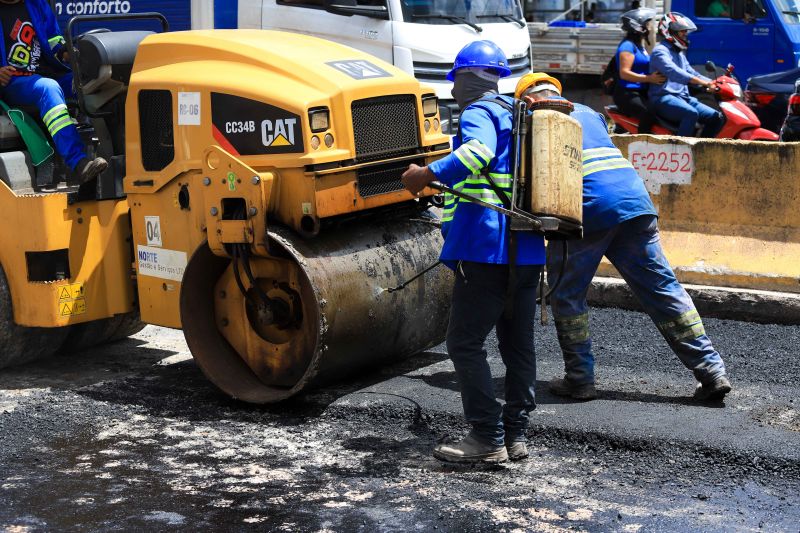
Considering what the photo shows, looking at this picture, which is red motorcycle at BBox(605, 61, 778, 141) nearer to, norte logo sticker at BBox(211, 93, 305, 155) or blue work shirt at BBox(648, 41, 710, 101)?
blue work shirt at BBox(648, 41, 710, 101)

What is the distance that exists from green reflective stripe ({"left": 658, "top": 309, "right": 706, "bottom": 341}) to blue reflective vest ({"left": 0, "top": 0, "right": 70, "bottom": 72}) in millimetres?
Result: 3754

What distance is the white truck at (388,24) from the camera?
35.3 ft

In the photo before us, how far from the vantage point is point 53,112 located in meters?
6.34

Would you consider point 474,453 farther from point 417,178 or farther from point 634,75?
point 634,75

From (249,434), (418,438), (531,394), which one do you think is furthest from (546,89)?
(249,434)

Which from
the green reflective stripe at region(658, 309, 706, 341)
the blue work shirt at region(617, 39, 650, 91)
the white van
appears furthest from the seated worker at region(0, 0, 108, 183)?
the blue work shirt at region(617, 39, 650, 91)

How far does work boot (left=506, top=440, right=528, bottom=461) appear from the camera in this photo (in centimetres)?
518

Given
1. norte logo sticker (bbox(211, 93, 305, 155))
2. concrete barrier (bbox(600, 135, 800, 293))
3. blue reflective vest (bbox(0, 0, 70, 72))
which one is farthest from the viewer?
concrete barrier (bbox(600, 135, 800, 293))

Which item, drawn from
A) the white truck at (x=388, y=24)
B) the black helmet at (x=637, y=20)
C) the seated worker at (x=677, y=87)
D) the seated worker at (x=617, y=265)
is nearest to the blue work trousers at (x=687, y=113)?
the seated worker at (x=677, y=87)

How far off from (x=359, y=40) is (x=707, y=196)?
13.6 ft

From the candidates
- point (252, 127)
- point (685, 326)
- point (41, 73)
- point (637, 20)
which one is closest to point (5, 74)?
point (41, 73)

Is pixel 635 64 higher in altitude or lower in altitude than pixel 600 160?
higher

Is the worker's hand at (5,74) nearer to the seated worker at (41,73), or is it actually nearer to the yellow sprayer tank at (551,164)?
the seated worker at (41,73)

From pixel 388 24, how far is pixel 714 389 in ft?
19.9
